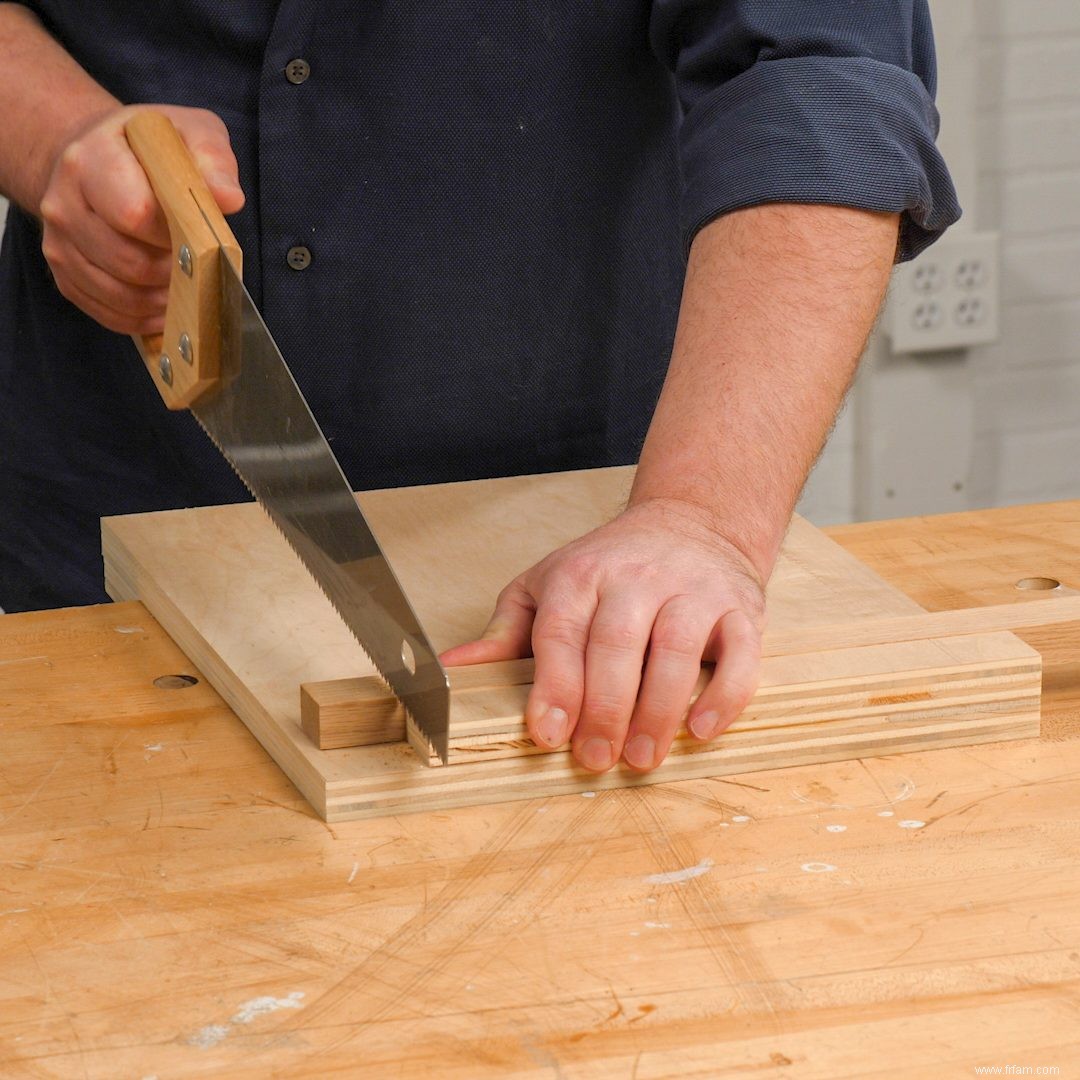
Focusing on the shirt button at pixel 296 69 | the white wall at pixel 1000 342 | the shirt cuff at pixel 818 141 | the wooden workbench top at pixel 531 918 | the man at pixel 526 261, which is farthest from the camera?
the white wall at pixel 1000 342

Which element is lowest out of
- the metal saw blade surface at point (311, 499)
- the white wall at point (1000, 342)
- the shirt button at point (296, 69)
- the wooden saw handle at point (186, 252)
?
the white wall at point (1000, 342)

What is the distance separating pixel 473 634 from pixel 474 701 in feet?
0.46

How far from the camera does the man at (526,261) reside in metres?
0.91

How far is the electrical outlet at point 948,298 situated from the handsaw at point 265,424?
1851mm

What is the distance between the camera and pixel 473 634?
38.0 inches

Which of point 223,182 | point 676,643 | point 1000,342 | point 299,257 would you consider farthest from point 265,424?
point 1000,342

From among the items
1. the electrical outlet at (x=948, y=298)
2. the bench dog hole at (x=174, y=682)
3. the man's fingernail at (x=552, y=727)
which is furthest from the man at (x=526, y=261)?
the electrical outlet at (x=948, y=298)

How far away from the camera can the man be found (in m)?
0.91

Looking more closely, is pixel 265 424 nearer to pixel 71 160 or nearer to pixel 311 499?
pixel 311 499

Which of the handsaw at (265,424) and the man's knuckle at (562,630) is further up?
the handsaw at (265,424)

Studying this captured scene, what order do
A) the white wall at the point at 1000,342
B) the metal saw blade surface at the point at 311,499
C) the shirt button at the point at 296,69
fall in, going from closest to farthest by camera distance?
the metal saw blade surface at the point at 311,499 < the shirt button at the point at 296,69 < the white wall at the point at 1000,342

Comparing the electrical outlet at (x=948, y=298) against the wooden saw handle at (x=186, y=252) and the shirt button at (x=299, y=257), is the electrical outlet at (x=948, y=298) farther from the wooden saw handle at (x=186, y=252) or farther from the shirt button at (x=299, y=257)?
the wooden saw handle at (x=186, y=252)

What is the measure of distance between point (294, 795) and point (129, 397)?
0.65 m

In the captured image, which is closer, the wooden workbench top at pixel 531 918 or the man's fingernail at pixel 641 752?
the wooden workbench top at pixel 531 918
